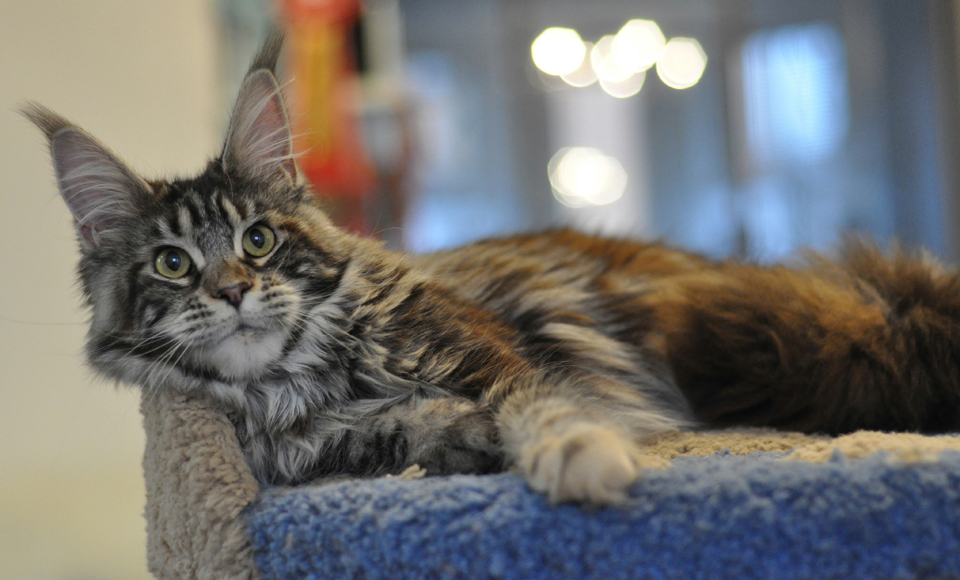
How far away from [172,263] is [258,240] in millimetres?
138

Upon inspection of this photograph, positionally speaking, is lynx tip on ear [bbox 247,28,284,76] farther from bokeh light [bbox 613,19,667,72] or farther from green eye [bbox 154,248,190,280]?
bokeh light [bbox 613,19,667,72]

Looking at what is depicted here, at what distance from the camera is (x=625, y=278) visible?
1640 millimetres

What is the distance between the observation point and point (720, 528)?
2.68ft

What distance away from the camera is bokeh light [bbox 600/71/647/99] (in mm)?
5672

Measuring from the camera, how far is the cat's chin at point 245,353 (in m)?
1.09

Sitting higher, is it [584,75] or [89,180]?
[584,75]

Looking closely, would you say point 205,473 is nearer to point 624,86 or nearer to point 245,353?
point 245,353

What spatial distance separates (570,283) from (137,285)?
33.6 inches

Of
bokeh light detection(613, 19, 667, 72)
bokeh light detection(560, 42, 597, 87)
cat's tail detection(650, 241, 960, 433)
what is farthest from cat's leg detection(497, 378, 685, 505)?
bokeh light detection(613, 19, 667, 72)

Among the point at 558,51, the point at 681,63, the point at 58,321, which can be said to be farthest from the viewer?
the point at 558,51

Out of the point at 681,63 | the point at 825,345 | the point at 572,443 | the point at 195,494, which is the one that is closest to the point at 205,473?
the point at 195,494

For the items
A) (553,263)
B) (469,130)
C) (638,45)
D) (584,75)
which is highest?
(638,45)

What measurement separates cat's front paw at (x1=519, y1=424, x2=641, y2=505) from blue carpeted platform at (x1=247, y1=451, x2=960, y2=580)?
0.02m

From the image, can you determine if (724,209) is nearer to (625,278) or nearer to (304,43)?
(304,43)
